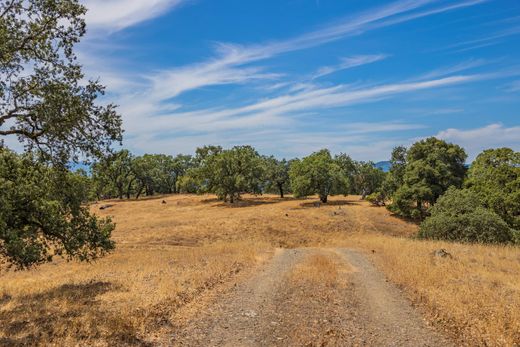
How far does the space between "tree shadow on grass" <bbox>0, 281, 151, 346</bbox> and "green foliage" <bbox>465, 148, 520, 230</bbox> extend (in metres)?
45.9

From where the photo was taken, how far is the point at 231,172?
78.3 meters

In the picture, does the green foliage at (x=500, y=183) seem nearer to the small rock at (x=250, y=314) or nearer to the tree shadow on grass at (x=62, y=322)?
the small rock at (x=250, y=314)

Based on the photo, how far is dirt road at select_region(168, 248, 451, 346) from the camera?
1176 centimetres

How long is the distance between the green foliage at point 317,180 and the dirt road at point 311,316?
55.4m

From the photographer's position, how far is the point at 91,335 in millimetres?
11695

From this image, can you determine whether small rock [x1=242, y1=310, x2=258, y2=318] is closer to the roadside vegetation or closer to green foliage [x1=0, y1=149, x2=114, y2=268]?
the roadside vegetation

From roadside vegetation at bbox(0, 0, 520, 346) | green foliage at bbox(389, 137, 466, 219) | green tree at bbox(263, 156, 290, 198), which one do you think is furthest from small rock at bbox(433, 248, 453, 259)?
green tree at bbox(263, 156, 290, 198)

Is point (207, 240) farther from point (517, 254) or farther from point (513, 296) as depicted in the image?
point (513, 296)

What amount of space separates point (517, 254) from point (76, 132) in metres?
28.8

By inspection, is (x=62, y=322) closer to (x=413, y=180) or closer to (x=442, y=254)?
(x=442, y=254)

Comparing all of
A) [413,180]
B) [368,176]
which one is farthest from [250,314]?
[368,176]

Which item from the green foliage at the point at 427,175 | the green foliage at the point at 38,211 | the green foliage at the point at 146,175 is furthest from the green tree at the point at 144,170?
the green foliage at the point at 38,211

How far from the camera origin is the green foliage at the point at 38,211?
45.9 feet

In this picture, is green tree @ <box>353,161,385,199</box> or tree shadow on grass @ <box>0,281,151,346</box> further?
green tree @ <box>353,161,385,199</box>
